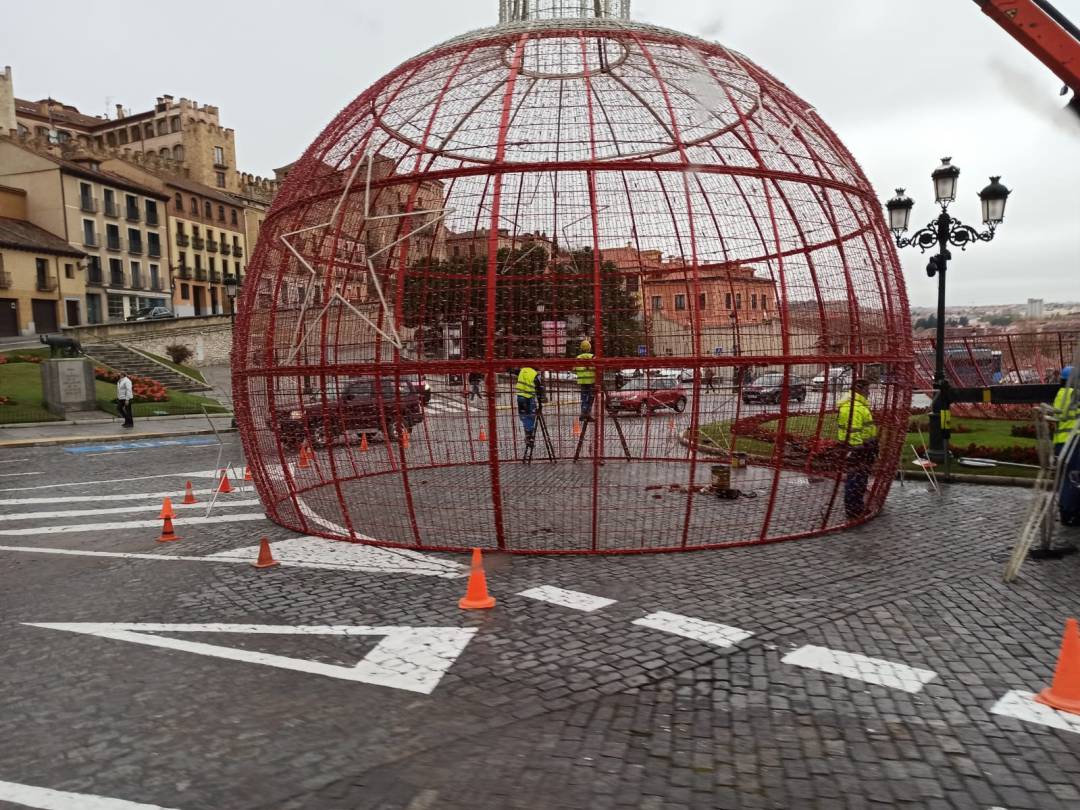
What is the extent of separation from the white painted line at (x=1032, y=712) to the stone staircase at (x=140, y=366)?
112ft

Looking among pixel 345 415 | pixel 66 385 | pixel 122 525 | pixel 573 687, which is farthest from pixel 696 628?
pixel 66 385

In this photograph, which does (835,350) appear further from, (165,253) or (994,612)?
(165,253)

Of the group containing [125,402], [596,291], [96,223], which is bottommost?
[125,402]

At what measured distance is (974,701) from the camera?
182 inches

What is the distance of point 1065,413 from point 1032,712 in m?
4.65

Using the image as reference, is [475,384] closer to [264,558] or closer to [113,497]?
[264,558]

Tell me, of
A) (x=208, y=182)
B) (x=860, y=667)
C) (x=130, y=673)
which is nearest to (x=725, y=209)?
(x=860, y=667)

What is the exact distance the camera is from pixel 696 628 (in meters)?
5.79

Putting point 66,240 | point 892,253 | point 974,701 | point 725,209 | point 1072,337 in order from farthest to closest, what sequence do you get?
point 66,240 → point 1072,337 → point 725,209 → point 892,253 → point 974,701

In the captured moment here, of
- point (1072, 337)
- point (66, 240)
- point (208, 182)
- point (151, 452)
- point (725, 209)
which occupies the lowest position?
point (151, 452)

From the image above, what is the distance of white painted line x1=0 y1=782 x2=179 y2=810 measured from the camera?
12.1ft

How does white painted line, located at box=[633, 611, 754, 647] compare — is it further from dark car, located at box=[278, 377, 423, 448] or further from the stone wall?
the stone wall

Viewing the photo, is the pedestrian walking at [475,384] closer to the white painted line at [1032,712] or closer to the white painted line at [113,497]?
the white painted line at [1032,712]

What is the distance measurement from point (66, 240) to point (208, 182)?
82.9 feet
